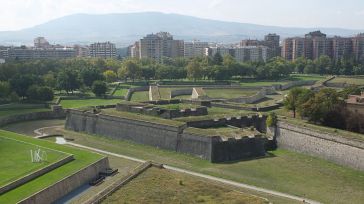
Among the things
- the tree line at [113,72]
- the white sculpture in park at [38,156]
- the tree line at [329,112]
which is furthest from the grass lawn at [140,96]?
the white sculpture in park at [38,156]

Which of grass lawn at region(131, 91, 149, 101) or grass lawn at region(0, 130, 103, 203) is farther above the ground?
grass lawn at region(131, 91, 149, 101)

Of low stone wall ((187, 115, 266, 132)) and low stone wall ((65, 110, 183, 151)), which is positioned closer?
low stone wall ((65, 110, 183, 151))

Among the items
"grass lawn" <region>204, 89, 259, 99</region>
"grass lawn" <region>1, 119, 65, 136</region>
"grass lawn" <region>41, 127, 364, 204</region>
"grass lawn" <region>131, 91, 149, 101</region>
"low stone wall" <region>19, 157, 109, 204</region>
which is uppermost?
"grass lawn" <region>204, 89, 259, 99</region>

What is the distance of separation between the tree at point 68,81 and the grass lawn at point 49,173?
26.6 metres

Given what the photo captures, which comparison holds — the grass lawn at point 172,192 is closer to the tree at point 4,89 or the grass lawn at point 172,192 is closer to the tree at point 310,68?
the tree at point 4,89

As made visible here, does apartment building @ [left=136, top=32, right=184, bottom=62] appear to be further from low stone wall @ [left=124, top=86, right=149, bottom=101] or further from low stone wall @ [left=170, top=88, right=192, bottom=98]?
low stone wall @ [left=170, top=88, right=192, bottom=98]

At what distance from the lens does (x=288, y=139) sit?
115ft

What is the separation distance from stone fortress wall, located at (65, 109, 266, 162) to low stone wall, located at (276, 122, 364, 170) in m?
3.00

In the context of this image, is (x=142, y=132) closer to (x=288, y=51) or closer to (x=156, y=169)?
(x=156, y=169)

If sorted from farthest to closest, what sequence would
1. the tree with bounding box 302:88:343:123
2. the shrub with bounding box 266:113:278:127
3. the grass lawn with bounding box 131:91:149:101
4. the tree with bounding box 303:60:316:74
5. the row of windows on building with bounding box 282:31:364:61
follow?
1. the row of windows on building with bounding box 282:31:364:61
2. the tree with bounding box 303:60:316:74
3. the grass lawn with bounding box 131:91:149:101
4. the shrub with bounding box 266:113:278:127
5. the tree with bounding box 302:88:343:123

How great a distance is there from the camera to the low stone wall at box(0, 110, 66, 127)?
146ft

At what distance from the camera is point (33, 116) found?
47438mm

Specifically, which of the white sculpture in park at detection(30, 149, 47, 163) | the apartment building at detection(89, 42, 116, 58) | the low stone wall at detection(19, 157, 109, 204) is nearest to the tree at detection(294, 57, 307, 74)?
the apartment building at detection(89, 42, 116, 58)

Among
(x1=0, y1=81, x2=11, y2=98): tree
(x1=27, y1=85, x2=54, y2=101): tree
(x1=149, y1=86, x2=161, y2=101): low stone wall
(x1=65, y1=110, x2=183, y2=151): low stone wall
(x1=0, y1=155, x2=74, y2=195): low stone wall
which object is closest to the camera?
(x1=0, y1=155, x2=74, y2=195): low stone wall
